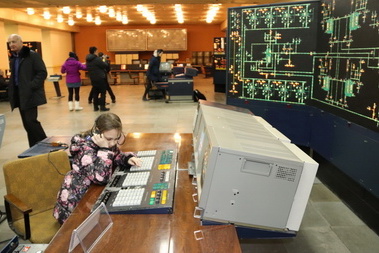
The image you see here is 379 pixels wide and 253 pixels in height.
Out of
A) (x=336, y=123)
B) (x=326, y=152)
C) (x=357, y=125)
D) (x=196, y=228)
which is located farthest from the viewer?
(x=326, y=152)

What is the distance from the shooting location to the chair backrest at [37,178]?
2482 millimetres

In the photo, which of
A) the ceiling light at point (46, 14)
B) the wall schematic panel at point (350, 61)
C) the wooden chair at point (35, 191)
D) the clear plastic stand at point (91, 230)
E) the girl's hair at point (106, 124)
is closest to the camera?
the clear plastic stand at point (91, 230)

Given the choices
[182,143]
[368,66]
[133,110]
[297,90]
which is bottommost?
[133,110]

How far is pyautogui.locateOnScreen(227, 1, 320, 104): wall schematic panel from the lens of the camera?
4.68 metres

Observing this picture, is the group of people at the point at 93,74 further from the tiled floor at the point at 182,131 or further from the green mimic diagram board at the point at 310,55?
the green mimic diagram board at the point at 310,55

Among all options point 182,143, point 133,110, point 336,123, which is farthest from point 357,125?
point 133,110

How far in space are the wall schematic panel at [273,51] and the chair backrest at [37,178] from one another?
3.31m

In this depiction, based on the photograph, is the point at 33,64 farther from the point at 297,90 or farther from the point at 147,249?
the point at 147,249

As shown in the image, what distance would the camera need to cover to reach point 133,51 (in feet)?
68.6

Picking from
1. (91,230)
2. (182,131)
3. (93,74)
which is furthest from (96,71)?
(91,230)

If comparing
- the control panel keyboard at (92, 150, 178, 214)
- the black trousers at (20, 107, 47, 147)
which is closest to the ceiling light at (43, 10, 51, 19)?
the black trousers at (20, 107, 47, 147)

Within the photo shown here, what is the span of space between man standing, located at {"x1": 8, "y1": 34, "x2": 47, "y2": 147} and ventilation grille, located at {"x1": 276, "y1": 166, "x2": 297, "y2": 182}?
4.07m

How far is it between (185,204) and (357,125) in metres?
2.29

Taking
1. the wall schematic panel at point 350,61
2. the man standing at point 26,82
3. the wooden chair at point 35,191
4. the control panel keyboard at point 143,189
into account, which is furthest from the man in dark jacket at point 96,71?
the control panel keyboard at point 143,189
